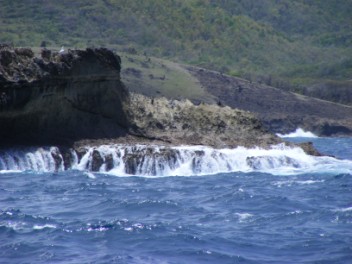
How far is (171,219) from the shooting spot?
26.1 meters

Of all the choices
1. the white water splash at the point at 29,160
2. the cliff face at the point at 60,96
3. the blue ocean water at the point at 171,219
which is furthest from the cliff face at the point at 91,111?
the blue ocean water at the point at 171,219

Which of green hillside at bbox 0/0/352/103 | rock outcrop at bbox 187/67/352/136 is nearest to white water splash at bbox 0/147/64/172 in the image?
rock outcrop at bbox 187/67/352/136

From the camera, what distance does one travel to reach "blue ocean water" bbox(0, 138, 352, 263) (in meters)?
21.8

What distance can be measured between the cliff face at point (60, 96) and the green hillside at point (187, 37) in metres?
82.3

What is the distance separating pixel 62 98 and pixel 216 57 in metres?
133

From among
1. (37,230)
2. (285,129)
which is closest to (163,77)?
(285,129)

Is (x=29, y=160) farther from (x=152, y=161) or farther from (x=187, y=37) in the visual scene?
(x=187, y=37)

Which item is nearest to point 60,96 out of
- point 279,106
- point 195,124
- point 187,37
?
point 195,124

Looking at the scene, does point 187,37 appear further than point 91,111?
Yes

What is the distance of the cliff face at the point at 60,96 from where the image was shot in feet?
119

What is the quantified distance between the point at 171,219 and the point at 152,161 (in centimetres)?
1177

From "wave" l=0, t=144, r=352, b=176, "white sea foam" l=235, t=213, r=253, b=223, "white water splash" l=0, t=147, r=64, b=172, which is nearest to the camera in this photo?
"white sea foam" l=235, t=213, r=253, b=223

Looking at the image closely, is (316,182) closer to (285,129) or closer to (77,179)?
(77,179)

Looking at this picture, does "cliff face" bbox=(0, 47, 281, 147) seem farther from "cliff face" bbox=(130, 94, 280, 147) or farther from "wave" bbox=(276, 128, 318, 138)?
Answer: "wave" bbox=(276, 128, 318, 138)
